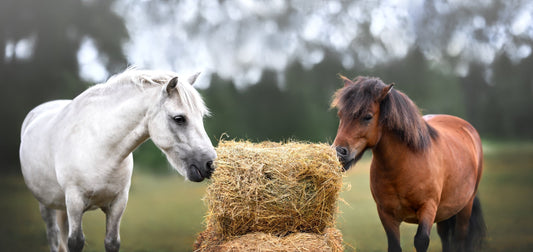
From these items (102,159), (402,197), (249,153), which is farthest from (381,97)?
(102,159)

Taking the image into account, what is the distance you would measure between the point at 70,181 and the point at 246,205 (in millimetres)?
1265

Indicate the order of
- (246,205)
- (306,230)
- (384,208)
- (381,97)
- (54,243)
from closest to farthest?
(246,205), (306,230), (381,97), (384,208), (54,243)

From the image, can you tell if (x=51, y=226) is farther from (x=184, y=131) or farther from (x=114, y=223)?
(x=184, y=131)

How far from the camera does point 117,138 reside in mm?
3012

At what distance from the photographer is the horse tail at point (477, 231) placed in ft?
14.9

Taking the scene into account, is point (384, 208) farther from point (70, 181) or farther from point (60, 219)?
point (60, 219)

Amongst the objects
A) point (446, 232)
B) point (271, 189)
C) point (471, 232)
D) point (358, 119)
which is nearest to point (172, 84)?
point (271, 189)

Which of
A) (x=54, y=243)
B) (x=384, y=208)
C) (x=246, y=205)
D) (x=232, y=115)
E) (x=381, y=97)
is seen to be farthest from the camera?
(x=232, y=115)

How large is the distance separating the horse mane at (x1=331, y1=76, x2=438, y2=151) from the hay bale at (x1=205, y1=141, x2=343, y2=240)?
0.46 meters

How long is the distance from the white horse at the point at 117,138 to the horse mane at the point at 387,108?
1122 mm

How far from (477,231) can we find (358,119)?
230 centimetres

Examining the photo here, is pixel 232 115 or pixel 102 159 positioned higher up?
pixel 232 115

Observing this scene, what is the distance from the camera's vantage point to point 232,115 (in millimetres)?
4879

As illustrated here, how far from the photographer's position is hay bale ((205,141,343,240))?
2.86 metres
